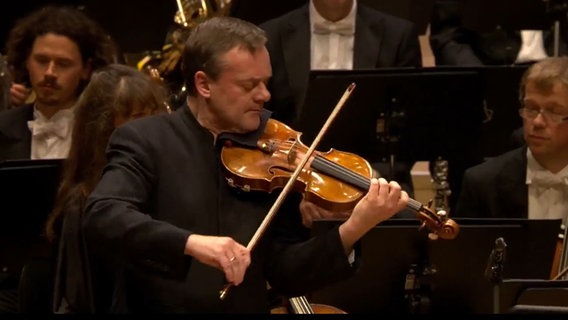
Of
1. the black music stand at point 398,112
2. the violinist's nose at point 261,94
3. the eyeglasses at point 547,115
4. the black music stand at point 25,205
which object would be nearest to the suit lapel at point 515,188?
the eyeglasses at point 547,115

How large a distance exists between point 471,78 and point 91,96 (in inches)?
56.1

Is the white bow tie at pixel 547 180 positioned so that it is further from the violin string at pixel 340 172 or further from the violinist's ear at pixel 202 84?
the violinist's ear at pixel 202 84

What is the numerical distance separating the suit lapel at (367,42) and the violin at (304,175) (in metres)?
1.70

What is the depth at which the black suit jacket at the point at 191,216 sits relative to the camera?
2.52m

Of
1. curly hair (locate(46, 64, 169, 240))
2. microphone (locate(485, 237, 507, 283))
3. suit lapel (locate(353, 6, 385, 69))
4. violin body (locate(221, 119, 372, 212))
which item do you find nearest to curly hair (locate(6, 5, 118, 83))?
suit lapel (locate(353, 6, 385, 69))

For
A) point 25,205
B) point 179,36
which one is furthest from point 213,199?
point 179,36

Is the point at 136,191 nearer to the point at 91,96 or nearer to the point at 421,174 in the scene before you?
the point at 91,96

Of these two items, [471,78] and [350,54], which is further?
[350,54]

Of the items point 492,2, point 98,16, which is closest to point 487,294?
point 492,2

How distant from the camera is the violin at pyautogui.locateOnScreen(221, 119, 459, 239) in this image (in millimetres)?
2592

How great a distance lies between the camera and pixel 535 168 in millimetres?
3557

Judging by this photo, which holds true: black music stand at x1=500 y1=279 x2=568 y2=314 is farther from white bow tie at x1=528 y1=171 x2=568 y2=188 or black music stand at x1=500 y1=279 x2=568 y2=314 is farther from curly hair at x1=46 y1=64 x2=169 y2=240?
curly hair at x1=46 y1=64 x2=169 y2=240

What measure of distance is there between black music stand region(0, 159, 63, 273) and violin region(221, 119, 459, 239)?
0.91m

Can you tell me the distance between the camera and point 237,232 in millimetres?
2590
